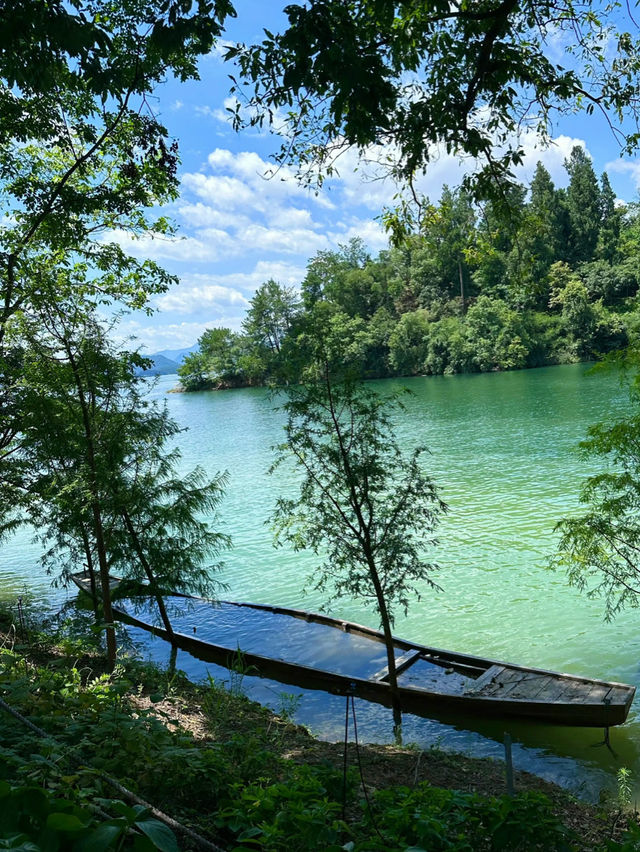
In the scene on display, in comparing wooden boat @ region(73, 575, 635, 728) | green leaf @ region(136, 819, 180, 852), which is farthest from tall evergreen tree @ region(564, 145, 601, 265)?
green leaf @ region(136, 819, 180, 852)

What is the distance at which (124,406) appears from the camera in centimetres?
1090

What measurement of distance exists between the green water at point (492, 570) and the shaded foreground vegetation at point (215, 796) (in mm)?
2307

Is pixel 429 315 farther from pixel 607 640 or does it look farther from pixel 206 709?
pixel 206 709

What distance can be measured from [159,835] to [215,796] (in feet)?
8.98

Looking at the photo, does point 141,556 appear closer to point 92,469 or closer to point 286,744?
point 92,469

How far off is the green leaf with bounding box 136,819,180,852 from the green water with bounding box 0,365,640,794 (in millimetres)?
7506

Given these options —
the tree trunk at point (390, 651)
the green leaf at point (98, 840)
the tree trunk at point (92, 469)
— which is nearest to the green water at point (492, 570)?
the tree trunk at point (390, 651)

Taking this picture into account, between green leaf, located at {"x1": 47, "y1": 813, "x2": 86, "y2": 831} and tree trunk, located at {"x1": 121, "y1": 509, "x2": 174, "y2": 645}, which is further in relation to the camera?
tree trunk, located at {"x1": 121, "y1": 509, "x2": 174, "y2": 645}

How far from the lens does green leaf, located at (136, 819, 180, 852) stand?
1.93 m

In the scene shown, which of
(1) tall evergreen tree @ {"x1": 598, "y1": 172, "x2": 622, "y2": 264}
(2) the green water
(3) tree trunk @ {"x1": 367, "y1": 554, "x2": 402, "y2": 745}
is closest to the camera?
(2) the green water

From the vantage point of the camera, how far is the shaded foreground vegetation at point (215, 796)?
198cm

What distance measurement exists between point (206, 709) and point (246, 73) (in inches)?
280

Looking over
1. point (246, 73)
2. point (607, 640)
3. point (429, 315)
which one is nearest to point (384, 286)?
point (429, 315)

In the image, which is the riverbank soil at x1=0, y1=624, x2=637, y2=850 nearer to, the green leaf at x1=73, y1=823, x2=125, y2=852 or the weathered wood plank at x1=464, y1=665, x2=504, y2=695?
the weathered wood plank at x1=464, y1=665, x2=504, y2=695
